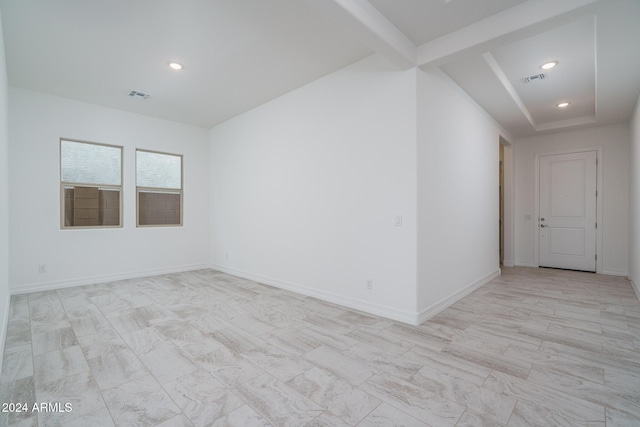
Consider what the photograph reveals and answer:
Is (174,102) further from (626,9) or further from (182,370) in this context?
(626,9)

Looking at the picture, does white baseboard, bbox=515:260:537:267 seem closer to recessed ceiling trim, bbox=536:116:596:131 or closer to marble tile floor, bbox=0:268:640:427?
marble tile floor, bbox=0:268:640:427

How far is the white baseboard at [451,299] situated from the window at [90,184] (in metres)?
5.05

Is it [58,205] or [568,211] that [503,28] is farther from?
[58,205]

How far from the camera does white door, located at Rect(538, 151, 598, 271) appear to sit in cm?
570

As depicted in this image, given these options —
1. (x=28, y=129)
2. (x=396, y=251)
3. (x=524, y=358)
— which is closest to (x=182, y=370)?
(x=396, y=251)

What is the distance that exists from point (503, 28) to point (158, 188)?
222 inches

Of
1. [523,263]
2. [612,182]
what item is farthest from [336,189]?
[612,182]

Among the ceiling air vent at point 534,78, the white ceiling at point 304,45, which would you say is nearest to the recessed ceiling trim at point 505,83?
the white ceiling at point 304,45

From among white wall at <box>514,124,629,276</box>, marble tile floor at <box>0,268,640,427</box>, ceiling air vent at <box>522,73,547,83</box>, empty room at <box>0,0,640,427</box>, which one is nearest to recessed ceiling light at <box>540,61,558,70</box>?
empty room at <box>0,0,640,427</box>

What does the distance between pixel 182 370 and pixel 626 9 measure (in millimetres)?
4404

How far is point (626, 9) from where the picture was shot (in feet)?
Answer: 7.72

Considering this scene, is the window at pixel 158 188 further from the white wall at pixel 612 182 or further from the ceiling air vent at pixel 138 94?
the white wall at pixel 612 182

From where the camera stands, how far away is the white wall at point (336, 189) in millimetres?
3109

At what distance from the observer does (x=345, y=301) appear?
3.58 meters
